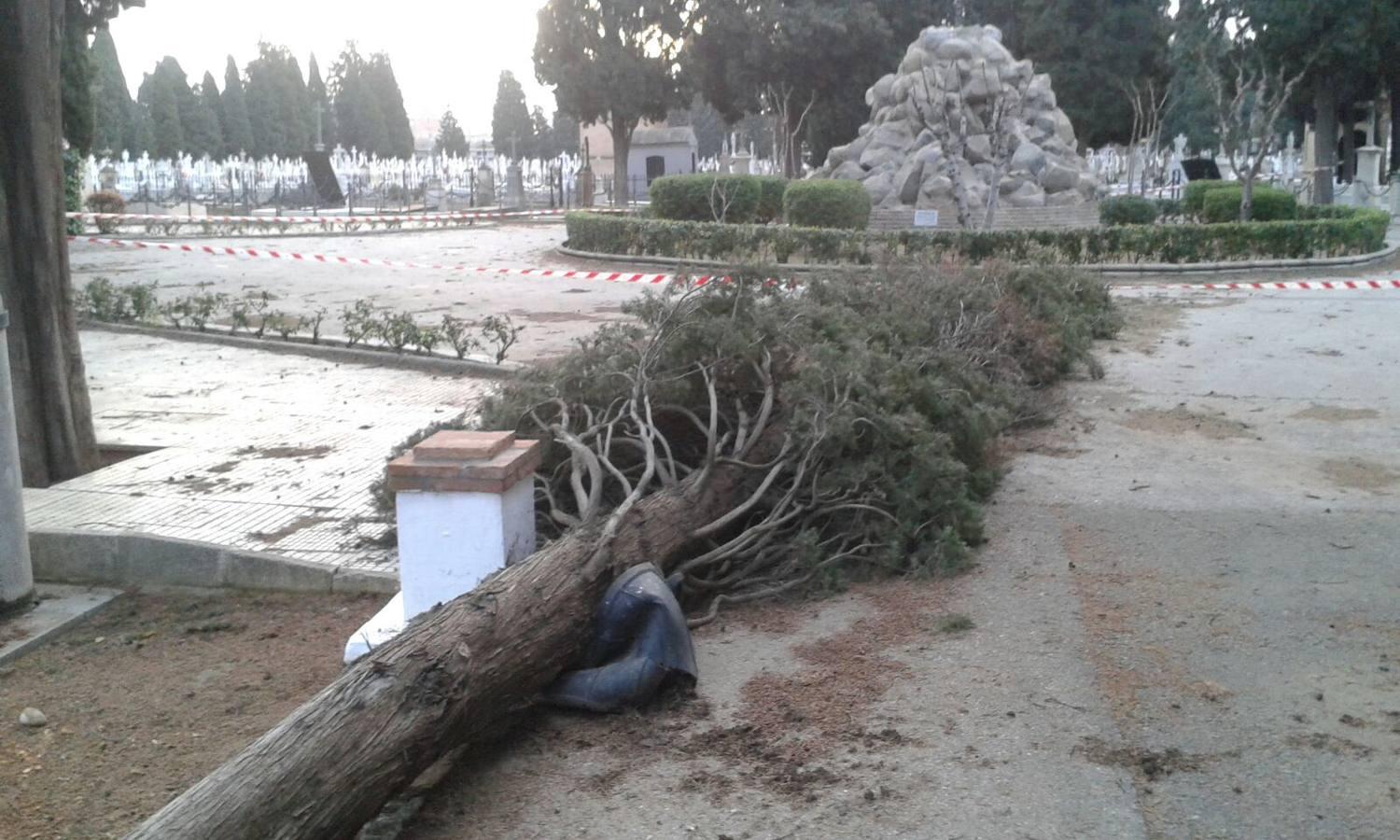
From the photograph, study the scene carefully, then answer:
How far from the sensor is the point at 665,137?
69.3 metres

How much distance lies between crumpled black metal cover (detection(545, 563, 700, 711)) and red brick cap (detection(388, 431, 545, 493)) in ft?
2.05

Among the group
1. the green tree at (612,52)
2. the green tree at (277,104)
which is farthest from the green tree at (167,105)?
the green tree at (612,52)

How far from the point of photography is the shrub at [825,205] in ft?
79.4

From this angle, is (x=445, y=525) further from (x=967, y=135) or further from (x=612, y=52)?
(x=612, y=52)

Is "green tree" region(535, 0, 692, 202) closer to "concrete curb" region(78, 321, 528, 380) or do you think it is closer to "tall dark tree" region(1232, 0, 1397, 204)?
"tall dark tree" region(1232, 0, 1397, 204)

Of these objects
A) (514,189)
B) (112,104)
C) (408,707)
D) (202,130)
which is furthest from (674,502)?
(202,130)

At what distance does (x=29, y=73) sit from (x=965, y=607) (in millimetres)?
5845

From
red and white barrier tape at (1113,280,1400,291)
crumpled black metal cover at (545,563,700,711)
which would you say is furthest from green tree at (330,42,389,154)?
crumpled black metal cover at (545,563,700,711)

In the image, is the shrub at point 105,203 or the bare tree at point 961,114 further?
the shrub at point 105,203

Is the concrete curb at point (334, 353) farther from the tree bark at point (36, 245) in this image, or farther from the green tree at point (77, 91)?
the green tree at point (77, 91)

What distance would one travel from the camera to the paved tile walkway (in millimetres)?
6531

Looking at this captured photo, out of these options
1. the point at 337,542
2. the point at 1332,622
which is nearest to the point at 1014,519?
the point at 1332,622

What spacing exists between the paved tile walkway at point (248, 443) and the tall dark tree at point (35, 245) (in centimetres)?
33

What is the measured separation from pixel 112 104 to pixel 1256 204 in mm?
49622
